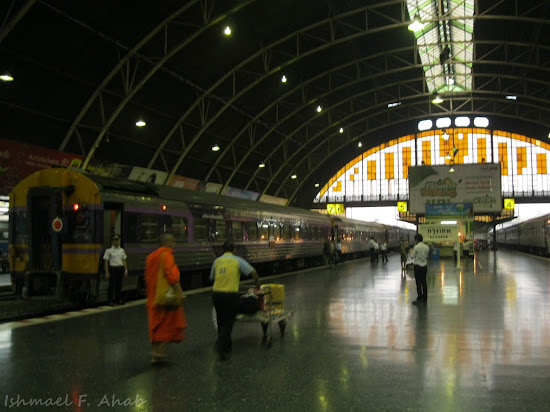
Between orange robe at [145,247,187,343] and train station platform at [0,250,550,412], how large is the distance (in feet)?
1.34

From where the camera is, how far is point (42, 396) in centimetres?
601

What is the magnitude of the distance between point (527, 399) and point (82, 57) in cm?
2292

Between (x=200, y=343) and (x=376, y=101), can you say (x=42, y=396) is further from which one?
(x=376, y=101)

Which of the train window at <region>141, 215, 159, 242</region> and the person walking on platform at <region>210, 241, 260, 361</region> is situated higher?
the train window at <region>141, 215, 159, 242</region>

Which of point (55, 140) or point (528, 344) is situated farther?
point (55, 140)

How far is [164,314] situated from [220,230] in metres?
13.8

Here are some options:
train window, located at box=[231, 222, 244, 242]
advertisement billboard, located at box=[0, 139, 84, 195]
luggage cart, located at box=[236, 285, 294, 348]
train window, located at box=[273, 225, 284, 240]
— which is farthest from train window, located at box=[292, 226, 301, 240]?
luggage cart, located at box=[236, 285, 294, 348]

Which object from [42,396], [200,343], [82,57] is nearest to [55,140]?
[82,57]

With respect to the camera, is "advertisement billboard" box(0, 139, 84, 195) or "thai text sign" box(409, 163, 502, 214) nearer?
"advertisement billboard" box(0, 139, 84, 195)

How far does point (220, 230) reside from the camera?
21219mm

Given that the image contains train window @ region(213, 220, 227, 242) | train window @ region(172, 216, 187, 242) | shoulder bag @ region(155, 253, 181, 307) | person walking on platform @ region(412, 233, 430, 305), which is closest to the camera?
shoulder bag @ region(155, 253, 181, 307)

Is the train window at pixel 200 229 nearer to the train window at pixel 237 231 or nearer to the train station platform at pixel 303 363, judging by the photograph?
the train window at pixel 237 231

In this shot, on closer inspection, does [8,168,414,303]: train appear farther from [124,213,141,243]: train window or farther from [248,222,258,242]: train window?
[248,222,258,242]: train window

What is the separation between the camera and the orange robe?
7.40 metres
